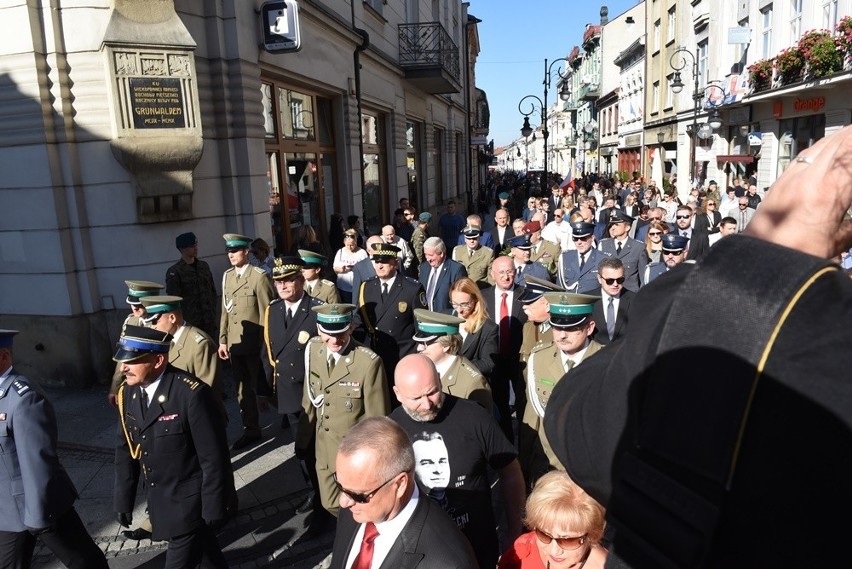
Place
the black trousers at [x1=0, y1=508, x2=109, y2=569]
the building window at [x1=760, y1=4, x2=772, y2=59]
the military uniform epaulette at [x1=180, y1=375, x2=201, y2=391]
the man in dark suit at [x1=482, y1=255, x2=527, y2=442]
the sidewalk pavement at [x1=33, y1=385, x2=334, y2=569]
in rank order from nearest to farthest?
the black trousers at [x1=0, y1=508, x2=109, y2=569]
the military uniform epaulette at [x1=180, y1=375, x2=201, y2=391]
the sidewalk pavement at [x1=33, y1=385, x2=334, y2=569]
the man in dark suit at [x1=482, y1=255, x2=527, y2=442]
the building window at [x1=760, y1=4, x2=772, y2=59]

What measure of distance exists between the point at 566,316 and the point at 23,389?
336 cm

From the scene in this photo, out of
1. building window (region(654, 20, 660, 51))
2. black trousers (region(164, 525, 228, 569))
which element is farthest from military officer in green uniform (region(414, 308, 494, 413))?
building window (region(654, 20, 660, 51))

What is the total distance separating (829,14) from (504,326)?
57.5ft

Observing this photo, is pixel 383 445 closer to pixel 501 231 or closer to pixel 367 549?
pixel 367 549

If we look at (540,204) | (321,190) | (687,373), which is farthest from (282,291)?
(540,204)

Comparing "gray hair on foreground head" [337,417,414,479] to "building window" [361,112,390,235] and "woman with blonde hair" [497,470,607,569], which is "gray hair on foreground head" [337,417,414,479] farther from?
"building window" [361,112,390,235]

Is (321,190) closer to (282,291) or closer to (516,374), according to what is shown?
(282,291)

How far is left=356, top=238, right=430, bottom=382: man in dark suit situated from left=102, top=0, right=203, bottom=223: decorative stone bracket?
137 inches

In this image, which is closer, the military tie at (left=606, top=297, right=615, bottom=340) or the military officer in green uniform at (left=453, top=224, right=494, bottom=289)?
the military tie at (left=606, top=297, right=615, bottom=340)

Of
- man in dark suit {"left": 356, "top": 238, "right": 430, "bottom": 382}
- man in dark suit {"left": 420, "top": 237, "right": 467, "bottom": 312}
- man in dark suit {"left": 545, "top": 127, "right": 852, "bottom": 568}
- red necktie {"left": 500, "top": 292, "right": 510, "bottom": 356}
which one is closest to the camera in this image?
man in dark suit {"left": 545, "top": 127, "right": 852, "bottom": 568}

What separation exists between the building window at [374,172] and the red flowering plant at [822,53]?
11900mm

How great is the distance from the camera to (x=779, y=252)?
80 centimetres

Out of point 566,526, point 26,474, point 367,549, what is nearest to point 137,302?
point 26,474

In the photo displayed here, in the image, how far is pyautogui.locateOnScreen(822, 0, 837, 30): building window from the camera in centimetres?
1688
